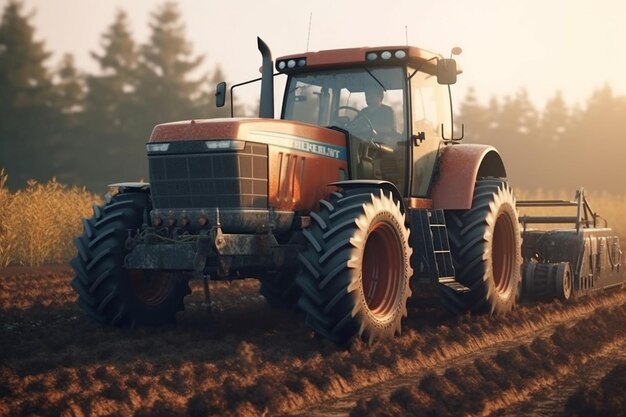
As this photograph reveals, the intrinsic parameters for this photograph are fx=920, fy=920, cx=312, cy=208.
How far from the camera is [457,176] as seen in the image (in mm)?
10336

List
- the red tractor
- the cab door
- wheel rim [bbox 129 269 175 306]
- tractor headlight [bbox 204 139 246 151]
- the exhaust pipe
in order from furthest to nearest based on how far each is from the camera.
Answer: the cab door, the exhaust pipe, wheel rim [bbox 129 269 175 306], tractor headlight [bbox 204 139 246 151], the red tractor

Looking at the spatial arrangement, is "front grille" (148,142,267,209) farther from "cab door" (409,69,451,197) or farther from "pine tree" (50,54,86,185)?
"pine tree" (50,54,86,185)

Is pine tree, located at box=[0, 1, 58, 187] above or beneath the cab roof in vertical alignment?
above

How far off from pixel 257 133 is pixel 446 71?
230 cm

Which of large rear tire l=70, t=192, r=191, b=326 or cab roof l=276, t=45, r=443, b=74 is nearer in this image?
large rear tire l=70, t=192, r=191, b=326

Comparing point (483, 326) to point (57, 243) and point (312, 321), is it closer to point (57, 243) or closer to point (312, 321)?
point (312, 321)

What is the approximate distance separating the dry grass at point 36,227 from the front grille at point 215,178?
7.85 m

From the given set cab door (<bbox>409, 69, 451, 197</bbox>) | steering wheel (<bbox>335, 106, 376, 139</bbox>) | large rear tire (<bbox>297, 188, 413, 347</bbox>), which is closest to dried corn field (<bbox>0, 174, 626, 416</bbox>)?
large rear tire (<bbox>297, 188, 413, 347</bbox>)

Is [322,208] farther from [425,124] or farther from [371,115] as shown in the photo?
[425,124]

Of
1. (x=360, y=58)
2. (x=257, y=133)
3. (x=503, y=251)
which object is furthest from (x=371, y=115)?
(x=503, y=251)

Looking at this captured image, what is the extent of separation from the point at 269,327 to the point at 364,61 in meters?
2.98

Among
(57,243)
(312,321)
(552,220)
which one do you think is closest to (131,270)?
(312,321)

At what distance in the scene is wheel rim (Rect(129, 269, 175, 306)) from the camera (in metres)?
9.43

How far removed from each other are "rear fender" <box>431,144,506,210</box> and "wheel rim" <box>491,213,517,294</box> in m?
1.02
